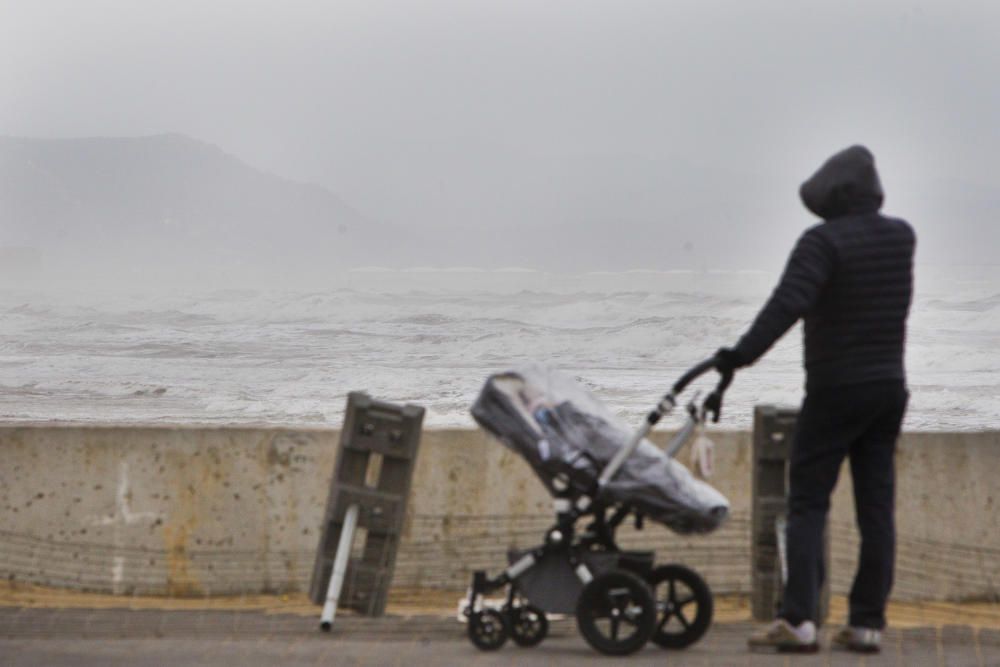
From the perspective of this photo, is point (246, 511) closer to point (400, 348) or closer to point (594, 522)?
point (594, 522)

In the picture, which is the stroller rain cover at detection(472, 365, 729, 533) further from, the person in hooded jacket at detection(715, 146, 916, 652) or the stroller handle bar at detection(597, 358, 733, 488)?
the person in hooded jacket at detection(715, 146, 916, 652)

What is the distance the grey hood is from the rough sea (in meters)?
14.0

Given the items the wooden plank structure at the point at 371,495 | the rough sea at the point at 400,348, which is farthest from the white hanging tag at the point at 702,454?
the rough sea at the point at 400,348

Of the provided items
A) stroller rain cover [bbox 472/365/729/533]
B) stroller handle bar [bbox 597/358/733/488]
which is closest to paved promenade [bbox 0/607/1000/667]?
stroller rain cover [bbox 472/365/729/533]

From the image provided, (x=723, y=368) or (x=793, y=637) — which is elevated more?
(x=723, y=368)

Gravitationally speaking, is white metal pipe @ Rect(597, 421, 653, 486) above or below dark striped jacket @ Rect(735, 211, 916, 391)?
below

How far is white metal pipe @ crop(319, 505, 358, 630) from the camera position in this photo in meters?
7.12

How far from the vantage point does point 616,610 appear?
6441 mm

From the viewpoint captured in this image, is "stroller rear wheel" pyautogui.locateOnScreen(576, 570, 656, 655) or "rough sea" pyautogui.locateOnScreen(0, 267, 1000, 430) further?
"rough sea" pyautogui.locateOnScreen(0, 267, 1000, 430)

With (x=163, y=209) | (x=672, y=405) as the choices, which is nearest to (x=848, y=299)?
(x=672, y=405)

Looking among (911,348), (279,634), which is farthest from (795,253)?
(911,348)

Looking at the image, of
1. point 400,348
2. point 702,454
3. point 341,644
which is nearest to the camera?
point 702,454

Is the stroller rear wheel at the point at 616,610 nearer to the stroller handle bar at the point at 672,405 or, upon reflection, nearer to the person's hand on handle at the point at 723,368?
the stroller handle bar at the point at 672,405

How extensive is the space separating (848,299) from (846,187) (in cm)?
42
